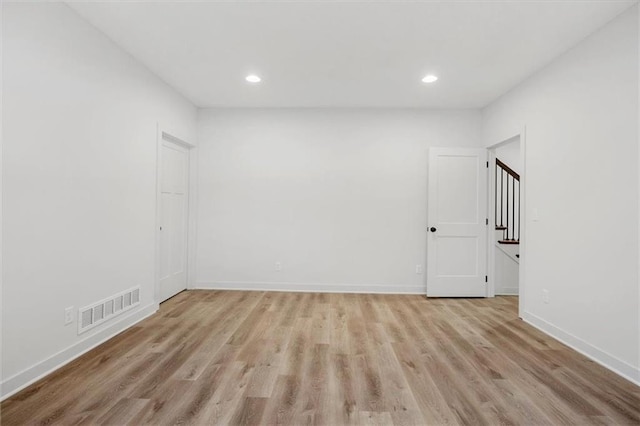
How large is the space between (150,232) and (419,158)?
362 cm

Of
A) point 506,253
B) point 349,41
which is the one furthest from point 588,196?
point 349,41

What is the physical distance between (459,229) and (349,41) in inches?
115

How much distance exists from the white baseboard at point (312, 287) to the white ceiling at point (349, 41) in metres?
2.62

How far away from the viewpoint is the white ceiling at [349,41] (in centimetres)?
251

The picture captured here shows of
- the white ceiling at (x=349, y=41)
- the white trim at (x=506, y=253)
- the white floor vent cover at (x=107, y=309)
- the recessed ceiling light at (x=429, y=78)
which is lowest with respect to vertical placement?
the white floor vent cover at (x=107, y=309)

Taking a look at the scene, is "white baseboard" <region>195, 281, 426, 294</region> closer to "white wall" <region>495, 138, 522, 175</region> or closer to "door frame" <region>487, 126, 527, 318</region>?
"door frame" <region>487, 126, 527, 318</region>

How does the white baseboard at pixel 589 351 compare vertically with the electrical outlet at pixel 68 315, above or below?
below

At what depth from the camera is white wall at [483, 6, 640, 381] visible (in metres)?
2.44

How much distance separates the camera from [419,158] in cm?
486

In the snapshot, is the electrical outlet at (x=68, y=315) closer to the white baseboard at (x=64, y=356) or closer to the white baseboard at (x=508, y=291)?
the white baseboard at (x=64, y=356)

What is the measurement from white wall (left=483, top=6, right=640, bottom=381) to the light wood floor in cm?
32

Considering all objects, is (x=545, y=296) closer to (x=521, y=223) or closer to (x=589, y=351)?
Answer: (x=589, y=351)

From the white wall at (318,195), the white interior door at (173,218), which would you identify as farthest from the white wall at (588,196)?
the white interior door at (173,218)

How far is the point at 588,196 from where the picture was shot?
279 centimetres
